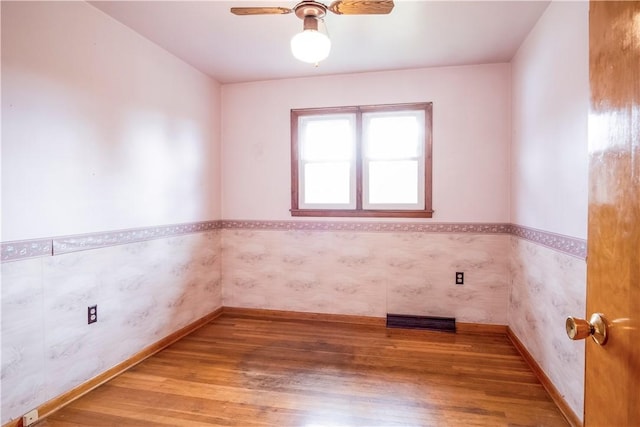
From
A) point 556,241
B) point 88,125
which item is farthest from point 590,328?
point 88,125

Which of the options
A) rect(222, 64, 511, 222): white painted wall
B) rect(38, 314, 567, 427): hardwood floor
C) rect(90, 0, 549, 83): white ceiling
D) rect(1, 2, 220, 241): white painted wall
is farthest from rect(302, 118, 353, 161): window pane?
rect(38, 314, 567, 427): hardwood floor

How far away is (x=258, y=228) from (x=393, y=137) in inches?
67.7

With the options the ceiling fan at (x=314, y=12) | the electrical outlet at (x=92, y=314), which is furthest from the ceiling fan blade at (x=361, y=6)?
the electrical outlet at (x=92, y=314)

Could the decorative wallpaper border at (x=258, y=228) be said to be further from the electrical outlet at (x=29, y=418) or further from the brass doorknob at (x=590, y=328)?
the brass doorknob at (x=590, y=328)

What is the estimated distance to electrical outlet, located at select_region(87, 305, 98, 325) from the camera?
2.22m

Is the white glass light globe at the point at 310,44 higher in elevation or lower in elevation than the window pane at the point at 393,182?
higher

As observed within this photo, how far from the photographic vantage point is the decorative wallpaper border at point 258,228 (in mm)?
1875

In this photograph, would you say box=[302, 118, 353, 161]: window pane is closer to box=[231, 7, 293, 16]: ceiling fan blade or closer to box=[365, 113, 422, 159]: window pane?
box=[365, 113, 422, 159]: window pane

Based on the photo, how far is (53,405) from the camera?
2014 mm

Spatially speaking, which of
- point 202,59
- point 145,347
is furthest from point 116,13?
point 145,347

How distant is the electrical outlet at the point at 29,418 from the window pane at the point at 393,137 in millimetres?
3115

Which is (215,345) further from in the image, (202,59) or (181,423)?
(202,59)

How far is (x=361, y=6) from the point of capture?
69.1 inches

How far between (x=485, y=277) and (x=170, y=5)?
3.40 metres
